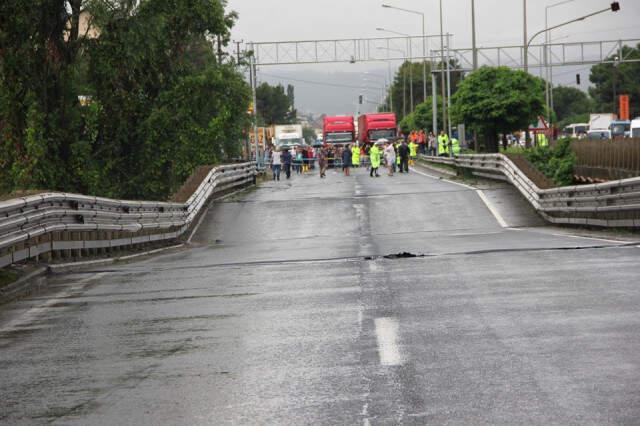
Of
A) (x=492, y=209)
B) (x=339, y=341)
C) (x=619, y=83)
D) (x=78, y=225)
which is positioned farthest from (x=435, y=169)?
(x=619, y=83)

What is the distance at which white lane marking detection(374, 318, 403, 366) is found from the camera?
8570 millimetres

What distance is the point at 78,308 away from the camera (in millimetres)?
13094

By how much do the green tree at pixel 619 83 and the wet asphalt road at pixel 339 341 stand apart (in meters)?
141

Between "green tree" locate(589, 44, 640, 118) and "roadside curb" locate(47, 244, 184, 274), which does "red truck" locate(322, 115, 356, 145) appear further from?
"roadside curb" locate(47, 244, 184, 274)

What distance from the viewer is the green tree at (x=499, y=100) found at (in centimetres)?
6328

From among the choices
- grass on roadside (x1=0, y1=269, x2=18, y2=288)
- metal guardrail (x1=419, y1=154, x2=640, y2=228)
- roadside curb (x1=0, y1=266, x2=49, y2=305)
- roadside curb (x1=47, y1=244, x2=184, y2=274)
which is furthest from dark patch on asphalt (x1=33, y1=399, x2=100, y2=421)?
metal guardrail (x1=419, y1=154, x2=640, y2=228)

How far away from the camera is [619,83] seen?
523 ft

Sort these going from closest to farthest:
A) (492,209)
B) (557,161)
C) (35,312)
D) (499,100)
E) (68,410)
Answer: (68,410)
(35,312)
(492,209)
(557,161)
(499,100)

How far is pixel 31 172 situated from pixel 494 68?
3667cm

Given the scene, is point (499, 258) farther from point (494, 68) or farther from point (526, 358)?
point (494, 68)

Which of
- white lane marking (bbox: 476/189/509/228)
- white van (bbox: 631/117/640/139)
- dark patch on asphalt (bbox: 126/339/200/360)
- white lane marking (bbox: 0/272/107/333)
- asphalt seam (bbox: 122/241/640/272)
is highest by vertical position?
white van (bbox: 631/117/640/139)

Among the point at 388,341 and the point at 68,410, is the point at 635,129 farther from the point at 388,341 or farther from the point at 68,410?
the point at 68,410

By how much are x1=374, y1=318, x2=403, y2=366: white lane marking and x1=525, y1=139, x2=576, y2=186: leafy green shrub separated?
3569 centimetres

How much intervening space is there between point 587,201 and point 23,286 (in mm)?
13073
